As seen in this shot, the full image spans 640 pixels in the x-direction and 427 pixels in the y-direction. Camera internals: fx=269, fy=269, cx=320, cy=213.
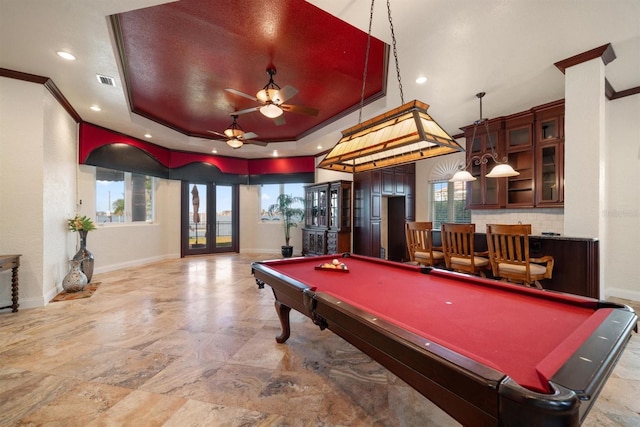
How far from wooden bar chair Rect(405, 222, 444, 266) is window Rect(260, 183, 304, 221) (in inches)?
182

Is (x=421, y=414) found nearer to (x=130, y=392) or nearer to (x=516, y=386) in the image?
(x=516, y=386)

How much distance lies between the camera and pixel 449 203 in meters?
6.00

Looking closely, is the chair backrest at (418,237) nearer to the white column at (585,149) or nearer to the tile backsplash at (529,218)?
the white column at (585,149)

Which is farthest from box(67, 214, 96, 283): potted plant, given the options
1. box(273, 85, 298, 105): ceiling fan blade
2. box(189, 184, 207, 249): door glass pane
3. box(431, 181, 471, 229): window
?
box(431, 181, 471, 229): window

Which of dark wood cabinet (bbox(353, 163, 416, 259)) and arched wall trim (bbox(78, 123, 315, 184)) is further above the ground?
arched wall trim (bbox(78, 123, 315, 184))

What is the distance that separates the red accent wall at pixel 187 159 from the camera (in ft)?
16.3

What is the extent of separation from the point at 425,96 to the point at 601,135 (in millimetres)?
2040

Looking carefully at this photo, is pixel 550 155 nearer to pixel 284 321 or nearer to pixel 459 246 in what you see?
pixel 459 246

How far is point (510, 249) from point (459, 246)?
58cm

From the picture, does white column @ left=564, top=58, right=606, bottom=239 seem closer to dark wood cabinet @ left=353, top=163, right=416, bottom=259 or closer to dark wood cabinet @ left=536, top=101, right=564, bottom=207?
dark wood cabinet @ left=536, top=101, right=564, bottom=207

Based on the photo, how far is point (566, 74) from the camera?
3.10 m

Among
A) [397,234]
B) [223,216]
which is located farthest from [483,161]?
[223,216]

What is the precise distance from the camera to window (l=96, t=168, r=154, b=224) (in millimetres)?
5468

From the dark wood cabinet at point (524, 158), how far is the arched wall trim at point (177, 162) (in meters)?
4.08
